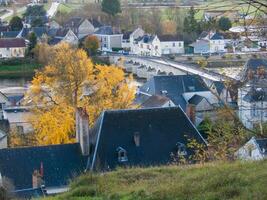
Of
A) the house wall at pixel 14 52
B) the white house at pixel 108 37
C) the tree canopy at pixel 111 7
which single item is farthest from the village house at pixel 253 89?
the tree canopy at pixel 111 7

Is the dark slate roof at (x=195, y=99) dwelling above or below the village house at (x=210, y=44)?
below

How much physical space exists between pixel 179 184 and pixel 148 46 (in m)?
41.3

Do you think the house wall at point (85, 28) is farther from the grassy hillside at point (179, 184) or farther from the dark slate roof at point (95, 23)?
the grassy hillside at point (179, 184)

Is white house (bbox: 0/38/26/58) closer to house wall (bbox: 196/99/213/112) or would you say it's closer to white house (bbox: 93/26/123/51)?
white house (bbox: 93/26/123/51)

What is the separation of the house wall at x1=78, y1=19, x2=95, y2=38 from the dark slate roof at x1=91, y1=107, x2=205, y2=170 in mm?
39268

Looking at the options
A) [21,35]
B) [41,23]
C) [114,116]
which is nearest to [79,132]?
[114,116]

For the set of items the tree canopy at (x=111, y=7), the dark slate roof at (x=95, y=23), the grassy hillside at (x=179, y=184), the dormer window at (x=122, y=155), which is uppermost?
the tree canopy at (x=111, y=7)

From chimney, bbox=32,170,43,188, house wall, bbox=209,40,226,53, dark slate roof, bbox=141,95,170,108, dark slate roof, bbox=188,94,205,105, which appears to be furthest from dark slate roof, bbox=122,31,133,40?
chimney, bbox=32,170,43,188

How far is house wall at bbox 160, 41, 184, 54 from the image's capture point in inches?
1891

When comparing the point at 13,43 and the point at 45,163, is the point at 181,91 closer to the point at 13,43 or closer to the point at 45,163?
the point at 45,163

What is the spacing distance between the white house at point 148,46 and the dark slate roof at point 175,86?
2093 cm

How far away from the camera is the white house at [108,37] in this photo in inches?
1973

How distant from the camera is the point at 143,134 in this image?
46.1 feet

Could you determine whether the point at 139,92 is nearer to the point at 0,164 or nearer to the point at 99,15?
the point at 0,164
